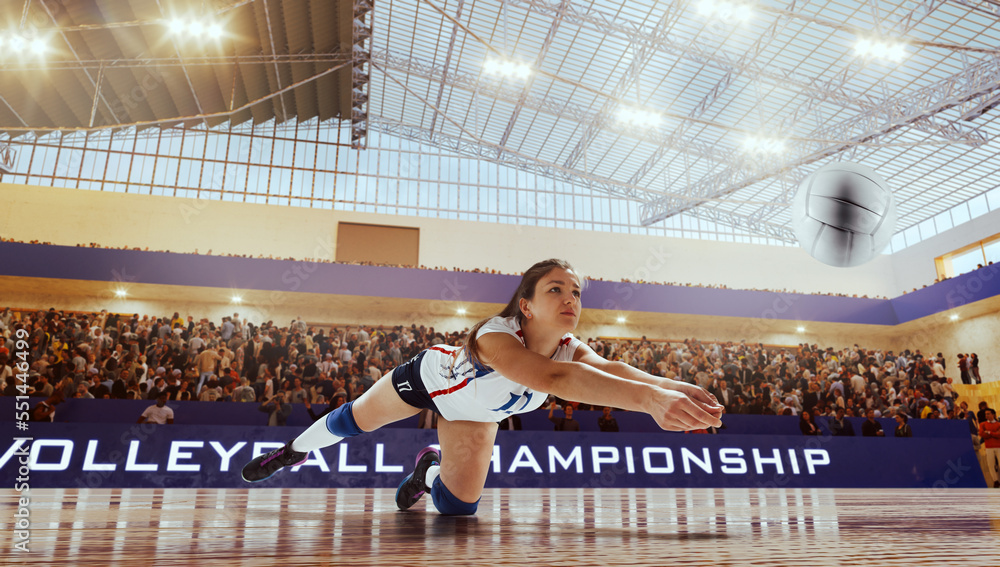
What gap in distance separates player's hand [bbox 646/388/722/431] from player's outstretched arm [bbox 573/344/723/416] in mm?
47

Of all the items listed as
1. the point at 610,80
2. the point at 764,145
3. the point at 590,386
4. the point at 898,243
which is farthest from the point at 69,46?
the point at 898,243

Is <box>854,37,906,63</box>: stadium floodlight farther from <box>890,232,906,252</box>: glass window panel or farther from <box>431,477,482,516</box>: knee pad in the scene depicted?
<box>431,477,482,516</box>: knee pad

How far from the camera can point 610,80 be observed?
66.0 ft

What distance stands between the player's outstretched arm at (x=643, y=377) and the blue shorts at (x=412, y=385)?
2.52 feet

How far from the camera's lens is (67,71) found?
57.0ft

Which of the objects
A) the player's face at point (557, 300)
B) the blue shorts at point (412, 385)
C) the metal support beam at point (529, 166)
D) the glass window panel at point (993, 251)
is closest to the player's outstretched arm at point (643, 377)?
the player's face at point (557, 300)

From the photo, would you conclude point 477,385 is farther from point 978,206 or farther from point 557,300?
point 978,206

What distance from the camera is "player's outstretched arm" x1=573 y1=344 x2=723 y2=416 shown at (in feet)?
5.58

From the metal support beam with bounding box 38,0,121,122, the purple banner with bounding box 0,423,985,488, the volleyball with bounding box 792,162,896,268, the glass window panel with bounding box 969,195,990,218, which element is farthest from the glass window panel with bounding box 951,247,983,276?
the metal support beam with bounding box 38,0,121,122

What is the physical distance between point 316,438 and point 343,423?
0.20 metres

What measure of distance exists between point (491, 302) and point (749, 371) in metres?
7.95

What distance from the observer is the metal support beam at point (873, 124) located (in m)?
15.2

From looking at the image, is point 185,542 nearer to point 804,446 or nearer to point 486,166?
point 804,446

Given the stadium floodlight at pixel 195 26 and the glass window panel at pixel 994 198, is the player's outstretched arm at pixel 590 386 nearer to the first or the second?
the stadium floodlight at pixel 195 26
